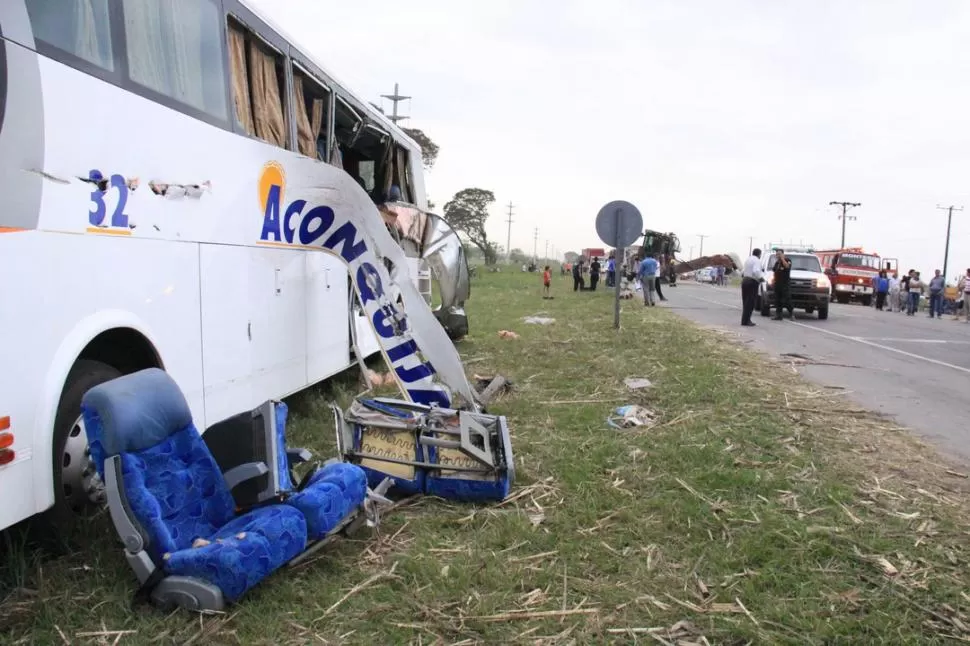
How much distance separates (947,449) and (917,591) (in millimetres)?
3152

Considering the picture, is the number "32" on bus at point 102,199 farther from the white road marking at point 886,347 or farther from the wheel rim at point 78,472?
the white road marking at point 886,347

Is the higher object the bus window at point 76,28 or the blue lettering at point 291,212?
the bus window at point 76,28

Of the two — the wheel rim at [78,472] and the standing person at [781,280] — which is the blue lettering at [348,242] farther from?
the standing person at [781,280]

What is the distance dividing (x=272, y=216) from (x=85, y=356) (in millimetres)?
2143

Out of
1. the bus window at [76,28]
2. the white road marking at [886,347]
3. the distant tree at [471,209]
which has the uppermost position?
the distant tree at [471,209]

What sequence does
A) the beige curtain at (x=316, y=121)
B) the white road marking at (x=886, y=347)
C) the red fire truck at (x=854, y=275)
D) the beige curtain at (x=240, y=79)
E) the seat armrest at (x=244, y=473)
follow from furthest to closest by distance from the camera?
the red fire truck at (x=854, y=275) < the white road marking at (x=886, y=347) < the beige curtain at (x=316, y=121) < the beige curtain at (x=240, y=79) < the seat armrest at (x=244, y=473)

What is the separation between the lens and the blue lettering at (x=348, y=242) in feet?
17.5

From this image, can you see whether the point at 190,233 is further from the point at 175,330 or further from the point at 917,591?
the point at 917,591

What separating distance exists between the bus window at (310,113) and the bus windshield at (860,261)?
31566mm

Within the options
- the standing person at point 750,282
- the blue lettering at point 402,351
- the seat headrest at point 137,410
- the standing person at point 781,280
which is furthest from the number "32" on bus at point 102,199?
the standing person at point 781,280

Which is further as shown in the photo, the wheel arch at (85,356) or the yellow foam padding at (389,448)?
the yellow foam padding at (389,448)

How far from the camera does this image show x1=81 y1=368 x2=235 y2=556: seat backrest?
2.97 m

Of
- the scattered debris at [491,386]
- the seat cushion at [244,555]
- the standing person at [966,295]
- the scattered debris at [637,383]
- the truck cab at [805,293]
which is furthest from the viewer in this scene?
the standing person at [966,295]

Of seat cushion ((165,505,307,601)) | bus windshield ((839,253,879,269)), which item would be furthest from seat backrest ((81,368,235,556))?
bus windshield ((839,253,879,269))
